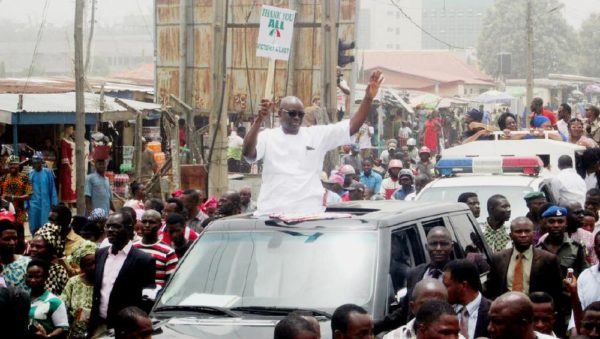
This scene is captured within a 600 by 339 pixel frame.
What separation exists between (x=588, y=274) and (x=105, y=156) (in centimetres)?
902

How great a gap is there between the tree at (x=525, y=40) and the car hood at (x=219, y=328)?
3587 inches

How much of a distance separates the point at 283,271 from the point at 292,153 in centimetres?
146

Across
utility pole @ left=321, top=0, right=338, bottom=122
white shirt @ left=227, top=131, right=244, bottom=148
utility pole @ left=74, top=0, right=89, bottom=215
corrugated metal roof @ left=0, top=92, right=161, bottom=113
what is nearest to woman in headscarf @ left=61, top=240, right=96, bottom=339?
utility pole @ left=74, top=0, right=89, bottom=215

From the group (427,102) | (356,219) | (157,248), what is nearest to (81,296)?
(157,248)

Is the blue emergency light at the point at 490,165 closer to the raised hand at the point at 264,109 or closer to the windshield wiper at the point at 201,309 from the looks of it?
the raised hand at the point at 264,109

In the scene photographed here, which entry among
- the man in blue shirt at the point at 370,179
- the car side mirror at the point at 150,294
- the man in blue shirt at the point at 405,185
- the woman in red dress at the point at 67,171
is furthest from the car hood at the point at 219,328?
the woman in red dress at the point at 67,171

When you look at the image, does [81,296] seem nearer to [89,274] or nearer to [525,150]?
[89,274]

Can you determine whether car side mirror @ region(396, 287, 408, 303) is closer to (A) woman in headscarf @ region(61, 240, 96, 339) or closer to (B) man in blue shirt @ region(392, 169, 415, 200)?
(A) woman in headscarf @ region(61, 240, 96, 339)

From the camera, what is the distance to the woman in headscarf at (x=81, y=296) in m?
8.61

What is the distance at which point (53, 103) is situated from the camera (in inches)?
796

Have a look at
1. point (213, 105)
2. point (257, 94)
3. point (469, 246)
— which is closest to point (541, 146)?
point (213, 105)

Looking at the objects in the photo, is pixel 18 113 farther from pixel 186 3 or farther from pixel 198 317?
pixel 198 317

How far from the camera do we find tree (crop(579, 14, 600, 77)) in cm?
10700

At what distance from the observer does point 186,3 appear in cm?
2747
